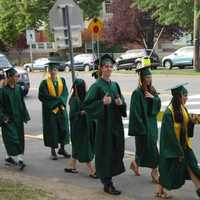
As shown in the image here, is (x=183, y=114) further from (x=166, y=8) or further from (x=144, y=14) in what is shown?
(x=144, y=14)

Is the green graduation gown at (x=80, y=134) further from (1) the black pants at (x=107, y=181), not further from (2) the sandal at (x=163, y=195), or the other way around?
(2) the sandal at (x=163, y=195)

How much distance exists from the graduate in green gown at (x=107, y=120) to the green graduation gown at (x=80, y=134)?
1.17 meters

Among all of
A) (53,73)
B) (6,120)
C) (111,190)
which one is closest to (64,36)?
(53,73)

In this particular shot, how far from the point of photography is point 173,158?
7.44 m

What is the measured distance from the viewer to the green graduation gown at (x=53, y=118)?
416 inches

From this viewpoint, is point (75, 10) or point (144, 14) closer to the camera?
point (75, 10)

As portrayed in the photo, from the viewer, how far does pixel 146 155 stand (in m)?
8.44

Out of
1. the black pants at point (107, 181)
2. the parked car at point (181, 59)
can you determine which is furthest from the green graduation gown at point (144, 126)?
the parked car at point (181, 59)

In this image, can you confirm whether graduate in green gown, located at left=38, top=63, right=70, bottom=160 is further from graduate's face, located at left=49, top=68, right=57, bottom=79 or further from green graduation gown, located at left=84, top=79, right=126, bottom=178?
green graduation gown, located at left=84, top=79, right=126, bottom=178

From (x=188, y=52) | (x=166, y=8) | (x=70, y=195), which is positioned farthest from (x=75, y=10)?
(x=188, y=52)

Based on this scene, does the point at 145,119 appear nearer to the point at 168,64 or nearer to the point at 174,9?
the point at 174,9

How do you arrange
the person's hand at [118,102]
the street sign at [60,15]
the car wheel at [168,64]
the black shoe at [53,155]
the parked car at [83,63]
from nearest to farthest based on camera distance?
the person's hand at [118,102]
the black shoe at [53,155]
the street sign at [60,15]
the car wheel at [168,64]
the parked car at [83,63]

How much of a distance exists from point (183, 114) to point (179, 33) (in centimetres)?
5360

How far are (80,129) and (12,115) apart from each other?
4.28ft
